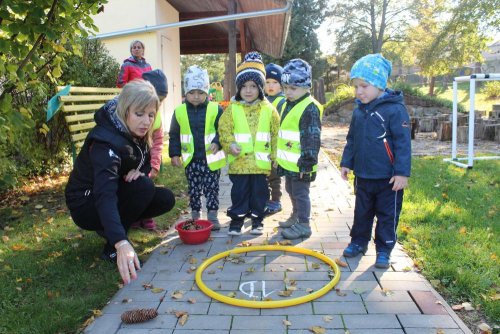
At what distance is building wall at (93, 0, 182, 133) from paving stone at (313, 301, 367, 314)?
32.0ft

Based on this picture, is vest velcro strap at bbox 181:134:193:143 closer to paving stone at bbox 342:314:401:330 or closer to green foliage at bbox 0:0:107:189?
green foliage at bbox 0:0:107:189

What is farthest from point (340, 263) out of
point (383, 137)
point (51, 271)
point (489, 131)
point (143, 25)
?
point (489, 131)

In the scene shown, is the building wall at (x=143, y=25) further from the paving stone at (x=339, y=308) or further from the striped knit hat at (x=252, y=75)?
the paving stone at (x=339, y=308)

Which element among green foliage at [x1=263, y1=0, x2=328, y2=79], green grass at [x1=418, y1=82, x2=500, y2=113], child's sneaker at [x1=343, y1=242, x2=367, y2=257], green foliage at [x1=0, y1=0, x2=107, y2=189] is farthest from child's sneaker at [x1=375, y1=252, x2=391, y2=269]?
green foliage at [x1=263, y1=0, x2=328, y2=79]

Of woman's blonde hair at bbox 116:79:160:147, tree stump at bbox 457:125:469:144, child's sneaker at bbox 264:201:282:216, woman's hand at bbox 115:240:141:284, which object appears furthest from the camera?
tree stump at bbox 457:125:469:144

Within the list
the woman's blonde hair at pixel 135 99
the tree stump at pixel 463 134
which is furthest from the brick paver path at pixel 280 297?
the tree stump at pixel 463 134

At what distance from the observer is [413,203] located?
5617 millimetres

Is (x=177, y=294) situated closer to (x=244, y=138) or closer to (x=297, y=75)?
(x=244, y=138)

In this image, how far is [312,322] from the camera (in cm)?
280

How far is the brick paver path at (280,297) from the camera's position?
9.09 ft

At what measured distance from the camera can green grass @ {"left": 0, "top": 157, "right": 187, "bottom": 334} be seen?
2945mm

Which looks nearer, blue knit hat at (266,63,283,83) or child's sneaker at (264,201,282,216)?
child's sneaker at (264,201,282,216)

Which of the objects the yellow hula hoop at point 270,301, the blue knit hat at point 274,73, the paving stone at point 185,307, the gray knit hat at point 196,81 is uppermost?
the blue knit hat at point 274,73

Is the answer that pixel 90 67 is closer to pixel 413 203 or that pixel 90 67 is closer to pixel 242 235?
pixel 242 235
